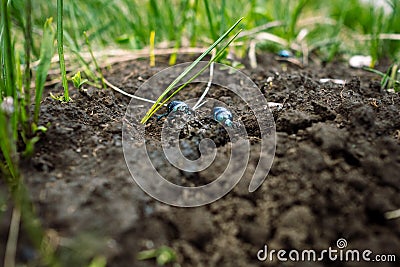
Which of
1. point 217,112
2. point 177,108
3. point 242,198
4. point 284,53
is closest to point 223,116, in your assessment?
point 217,112

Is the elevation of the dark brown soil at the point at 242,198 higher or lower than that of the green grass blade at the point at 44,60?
lower

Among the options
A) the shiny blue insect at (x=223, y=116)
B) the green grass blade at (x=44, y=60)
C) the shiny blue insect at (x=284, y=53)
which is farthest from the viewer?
the shiny blue insect at (x=284, y=53)

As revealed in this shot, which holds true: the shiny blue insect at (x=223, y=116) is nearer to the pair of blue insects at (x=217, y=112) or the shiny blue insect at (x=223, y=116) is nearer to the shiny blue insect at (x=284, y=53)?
the pair of blue insects at (x=217, y=112)

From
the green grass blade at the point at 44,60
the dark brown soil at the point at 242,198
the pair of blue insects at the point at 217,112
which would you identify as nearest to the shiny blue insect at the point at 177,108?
the pair of blue insects at the point at 217,112

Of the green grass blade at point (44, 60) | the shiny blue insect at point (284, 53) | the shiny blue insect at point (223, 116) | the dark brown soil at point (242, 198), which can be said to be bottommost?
the dark brown soil at point (242, 198)

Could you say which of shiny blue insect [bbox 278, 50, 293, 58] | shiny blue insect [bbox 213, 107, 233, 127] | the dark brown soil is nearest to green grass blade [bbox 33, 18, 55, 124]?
the dark brown soil

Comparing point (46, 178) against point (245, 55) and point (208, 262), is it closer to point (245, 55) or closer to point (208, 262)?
point (208, 262)

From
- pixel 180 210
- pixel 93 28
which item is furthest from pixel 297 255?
A: pixel 93 28
